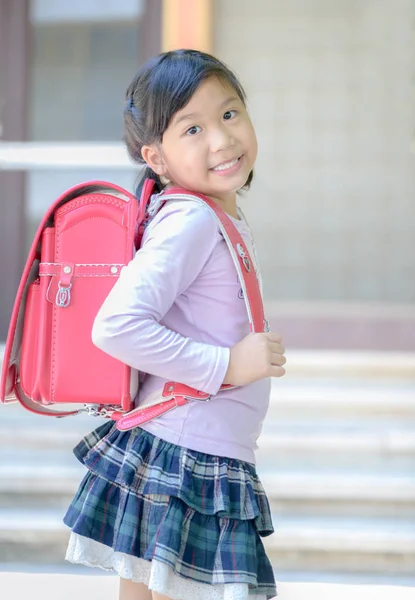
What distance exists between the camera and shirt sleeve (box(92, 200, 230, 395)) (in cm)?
120

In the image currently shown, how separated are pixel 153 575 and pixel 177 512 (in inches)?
3.7

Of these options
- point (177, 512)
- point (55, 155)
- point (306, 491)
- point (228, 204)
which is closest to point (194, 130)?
point (228, 204)

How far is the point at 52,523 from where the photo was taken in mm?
2738

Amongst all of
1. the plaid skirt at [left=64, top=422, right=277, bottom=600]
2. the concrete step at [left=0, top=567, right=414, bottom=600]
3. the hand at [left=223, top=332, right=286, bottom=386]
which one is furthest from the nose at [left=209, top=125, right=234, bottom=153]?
the concrete step at [left=0, top=567, right=414, bottom=600]

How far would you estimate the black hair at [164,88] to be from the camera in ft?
4.27

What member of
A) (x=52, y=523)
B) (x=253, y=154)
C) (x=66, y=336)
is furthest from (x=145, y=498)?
(x=52, y=523)

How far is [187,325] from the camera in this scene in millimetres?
1304

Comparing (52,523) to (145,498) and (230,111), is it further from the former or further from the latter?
(230,111)

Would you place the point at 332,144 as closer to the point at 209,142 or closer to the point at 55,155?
the point at 55,155

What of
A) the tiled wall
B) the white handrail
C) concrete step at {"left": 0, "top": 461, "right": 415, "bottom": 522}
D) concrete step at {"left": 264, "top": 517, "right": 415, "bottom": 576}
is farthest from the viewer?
the tiled wall

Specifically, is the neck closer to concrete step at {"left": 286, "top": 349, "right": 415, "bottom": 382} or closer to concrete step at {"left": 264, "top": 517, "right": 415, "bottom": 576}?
concrete step at {"left": 264, "top": 517, "right": 415, "bottom": 576}

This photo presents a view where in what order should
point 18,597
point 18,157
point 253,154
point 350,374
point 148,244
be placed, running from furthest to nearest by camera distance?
point 18,157 < point 350,374 < point 18,597 < point 253,154 < point 148,244

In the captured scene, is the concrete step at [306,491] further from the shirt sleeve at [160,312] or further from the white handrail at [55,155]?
the shirt sleeve at [160,312]

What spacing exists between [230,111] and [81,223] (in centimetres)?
29
